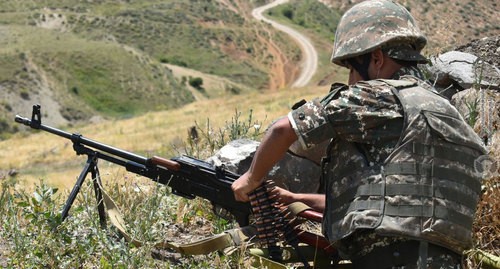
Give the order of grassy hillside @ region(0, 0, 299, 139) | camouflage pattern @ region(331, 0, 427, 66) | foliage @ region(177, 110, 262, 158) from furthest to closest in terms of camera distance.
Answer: grassy hillside @ region(0, 0, 299, 139), foliage @ region(177, 110, 262, 158), camouflage pattern @ region(331, 0, 427, 66)

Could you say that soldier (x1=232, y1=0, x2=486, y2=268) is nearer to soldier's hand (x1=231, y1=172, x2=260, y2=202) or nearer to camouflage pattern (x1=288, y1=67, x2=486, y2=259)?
camouflage pattern (x1=288, y1=67, x2=486, y2=259)

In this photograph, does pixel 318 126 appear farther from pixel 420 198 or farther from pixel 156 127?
pixel 156 127

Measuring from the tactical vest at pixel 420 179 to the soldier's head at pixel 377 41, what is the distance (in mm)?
192

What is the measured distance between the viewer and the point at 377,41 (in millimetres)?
3486

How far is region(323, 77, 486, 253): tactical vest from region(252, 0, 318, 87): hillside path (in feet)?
215

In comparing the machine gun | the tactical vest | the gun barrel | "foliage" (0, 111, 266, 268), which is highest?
the tactical vest

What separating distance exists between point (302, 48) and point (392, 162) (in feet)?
265

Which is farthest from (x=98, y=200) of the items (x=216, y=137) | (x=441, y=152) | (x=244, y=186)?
(x=441, y=152)

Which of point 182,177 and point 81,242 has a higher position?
point 182,177

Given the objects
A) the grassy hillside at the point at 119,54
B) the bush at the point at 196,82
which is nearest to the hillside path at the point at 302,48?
the grassy hillside at the point at 119,54

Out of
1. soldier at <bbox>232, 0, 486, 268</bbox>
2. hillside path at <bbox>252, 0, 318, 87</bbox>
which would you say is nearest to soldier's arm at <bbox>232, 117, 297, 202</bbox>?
soldier at <bbox>232, 0, 486, 268</bbox>

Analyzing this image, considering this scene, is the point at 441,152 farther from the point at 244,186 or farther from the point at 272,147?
the point at 244,186

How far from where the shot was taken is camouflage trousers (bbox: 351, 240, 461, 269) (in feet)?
11.0

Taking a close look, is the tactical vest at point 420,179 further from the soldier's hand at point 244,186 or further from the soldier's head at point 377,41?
the soldier's hand at point 244,186
